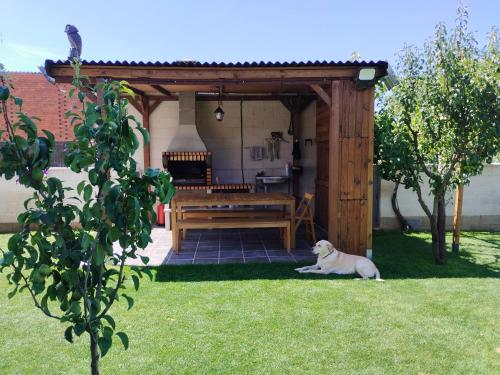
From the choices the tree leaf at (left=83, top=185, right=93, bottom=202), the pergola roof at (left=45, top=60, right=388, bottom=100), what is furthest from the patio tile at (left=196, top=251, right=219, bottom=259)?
the tree leaf at (left=83, top=185, right=93, bottom=202)

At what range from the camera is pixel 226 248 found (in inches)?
228

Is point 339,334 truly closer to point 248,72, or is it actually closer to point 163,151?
point 248,72

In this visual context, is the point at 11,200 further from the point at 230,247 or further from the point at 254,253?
the point at 254,253

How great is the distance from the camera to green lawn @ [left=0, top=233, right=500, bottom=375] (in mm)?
2504

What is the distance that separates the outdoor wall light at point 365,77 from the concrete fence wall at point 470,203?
2.92 metres

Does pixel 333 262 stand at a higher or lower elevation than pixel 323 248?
lower

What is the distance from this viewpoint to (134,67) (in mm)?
4844

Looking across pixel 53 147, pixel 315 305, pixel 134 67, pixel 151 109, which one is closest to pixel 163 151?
pixel 151 109

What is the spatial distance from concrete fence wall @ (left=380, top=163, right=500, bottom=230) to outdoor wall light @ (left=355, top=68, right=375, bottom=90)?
2.92 metres

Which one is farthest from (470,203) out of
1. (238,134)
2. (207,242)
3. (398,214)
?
(207,242)

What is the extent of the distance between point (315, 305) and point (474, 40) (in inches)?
151

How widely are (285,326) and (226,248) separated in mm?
2807

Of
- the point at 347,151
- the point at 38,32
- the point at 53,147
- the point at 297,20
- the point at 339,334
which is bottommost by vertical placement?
the point at 339,334

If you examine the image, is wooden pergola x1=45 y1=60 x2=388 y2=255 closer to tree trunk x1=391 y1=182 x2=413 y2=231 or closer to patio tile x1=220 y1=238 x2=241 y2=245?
patio tile x1=220 y1=238 x2=241 y2=245
